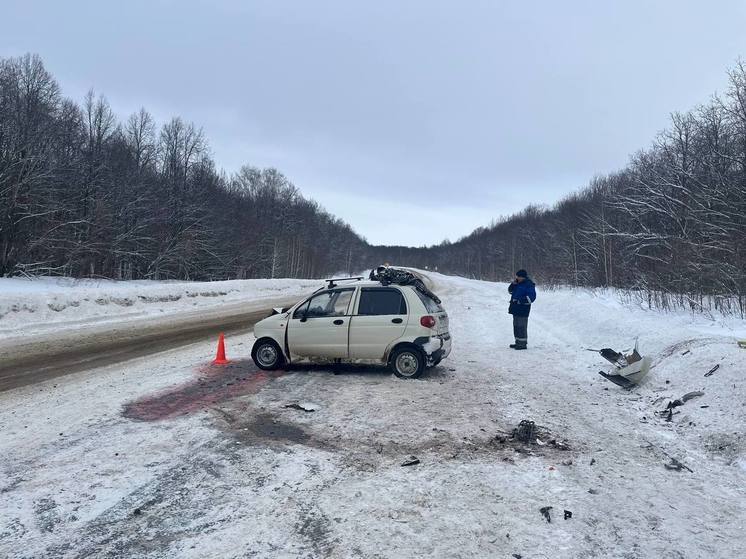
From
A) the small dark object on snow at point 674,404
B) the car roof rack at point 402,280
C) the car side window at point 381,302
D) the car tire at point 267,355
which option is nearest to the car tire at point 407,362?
the car side window at point 381,302

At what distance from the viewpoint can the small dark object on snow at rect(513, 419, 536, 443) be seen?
18.3 ft

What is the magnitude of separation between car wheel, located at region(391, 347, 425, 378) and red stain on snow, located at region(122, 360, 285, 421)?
88.3 inches

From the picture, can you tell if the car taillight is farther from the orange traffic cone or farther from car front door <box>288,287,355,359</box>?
the orange traffic cone

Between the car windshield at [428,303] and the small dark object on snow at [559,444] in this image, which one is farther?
the car windshield at [428,303]

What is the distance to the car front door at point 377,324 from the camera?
8.66m

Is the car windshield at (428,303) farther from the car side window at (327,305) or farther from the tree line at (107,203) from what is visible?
the tree line at (107,203)

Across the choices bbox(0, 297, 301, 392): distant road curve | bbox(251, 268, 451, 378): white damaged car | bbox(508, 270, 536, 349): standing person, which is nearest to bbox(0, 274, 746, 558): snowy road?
bbox(251, 268, 451, 378): white damaged car

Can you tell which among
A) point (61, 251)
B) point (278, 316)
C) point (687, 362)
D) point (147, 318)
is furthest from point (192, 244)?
point (687, 362)

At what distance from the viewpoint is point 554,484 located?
4.39 meters

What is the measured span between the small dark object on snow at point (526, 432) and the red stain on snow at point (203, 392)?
4.13 meters

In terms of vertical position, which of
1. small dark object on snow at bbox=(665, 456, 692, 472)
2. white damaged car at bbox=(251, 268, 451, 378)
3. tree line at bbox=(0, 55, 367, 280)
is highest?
tree line at bbox=(0, 55, 367, 280)

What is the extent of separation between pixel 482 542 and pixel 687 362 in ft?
20.9

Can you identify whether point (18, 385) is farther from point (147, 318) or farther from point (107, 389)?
point (147, 318)

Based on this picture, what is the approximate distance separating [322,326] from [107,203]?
125ft
